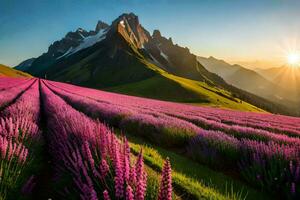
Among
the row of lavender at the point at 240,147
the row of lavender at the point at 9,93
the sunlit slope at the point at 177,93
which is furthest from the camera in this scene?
the sunlit slope at the point at 177,93

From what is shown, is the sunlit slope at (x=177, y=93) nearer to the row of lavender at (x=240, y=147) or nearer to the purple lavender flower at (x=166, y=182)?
the row of lavender at (x=240, y=147)

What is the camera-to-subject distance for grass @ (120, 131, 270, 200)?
222 inches

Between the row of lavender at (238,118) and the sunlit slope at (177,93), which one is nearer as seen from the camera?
the row of lavender at (238,118)

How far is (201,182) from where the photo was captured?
6.61 m

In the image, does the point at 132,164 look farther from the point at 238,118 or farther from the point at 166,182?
the point at 238,118

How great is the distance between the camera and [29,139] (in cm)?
750

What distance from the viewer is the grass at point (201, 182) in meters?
5.64

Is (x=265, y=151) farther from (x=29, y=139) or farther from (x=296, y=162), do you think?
(x=29, y=139)

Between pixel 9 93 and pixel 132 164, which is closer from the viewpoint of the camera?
pixel 132 164

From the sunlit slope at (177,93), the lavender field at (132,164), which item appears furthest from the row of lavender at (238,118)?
the sunlit slope at (177,93)

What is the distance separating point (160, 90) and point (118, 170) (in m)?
89.7

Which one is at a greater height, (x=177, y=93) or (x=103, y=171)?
(x=103, y=171)

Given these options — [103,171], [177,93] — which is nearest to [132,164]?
[103,171]

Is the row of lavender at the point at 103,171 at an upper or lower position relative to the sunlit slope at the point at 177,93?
upper
